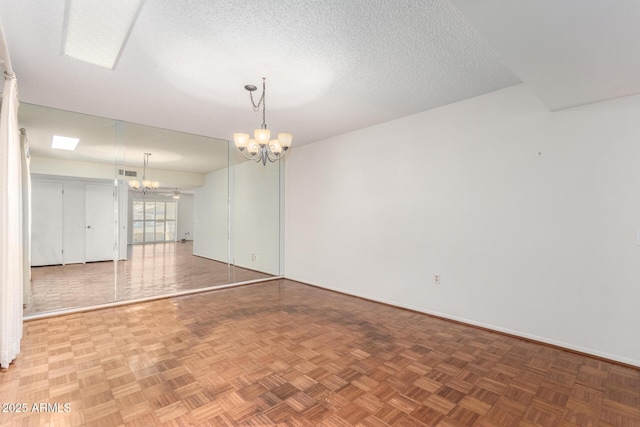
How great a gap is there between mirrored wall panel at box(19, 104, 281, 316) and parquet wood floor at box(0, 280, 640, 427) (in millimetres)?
1416

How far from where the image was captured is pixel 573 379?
2.16 meters

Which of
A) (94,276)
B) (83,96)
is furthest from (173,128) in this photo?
(94,276)

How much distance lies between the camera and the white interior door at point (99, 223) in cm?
451

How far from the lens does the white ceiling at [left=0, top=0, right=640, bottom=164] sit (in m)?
1.70

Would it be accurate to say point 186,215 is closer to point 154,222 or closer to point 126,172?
point 154,222

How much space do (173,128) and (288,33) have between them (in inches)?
118

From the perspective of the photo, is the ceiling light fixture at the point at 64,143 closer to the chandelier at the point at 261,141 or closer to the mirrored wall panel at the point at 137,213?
the mirrored wall panel at the point at 137,213

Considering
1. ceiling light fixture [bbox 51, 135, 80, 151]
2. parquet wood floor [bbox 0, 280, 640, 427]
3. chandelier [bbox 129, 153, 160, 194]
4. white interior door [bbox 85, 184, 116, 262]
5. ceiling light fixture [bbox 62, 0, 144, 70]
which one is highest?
ceiling light fixture [bbox 62, 0, 144, 70]

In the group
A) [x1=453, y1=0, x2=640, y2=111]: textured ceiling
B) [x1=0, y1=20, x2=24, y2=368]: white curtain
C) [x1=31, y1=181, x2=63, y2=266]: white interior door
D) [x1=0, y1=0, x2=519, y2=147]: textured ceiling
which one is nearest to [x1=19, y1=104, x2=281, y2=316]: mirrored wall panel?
[x1=31, y1=181, x2=63, y2=266]: white interior door

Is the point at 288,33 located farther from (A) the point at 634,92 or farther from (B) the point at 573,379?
(B) the point at 573,379

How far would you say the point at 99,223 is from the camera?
538 cm

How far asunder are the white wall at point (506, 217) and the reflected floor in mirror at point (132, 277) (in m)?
2.57

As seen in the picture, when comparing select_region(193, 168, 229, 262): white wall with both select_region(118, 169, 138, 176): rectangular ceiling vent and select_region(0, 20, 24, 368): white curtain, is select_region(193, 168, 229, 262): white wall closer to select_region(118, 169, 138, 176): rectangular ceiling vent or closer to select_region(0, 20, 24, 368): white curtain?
select_region(118, 169, 138, 176): rectangular ceiling vent

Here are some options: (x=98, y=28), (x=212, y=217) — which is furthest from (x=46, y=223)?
(x=98, y=28)
